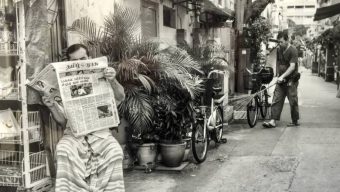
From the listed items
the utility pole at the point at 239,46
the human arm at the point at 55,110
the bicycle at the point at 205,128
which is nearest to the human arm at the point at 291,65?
the bicycle at the point at 205,128

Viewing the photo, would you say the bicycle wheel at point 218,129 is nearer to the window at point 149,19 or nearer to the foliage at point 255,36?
the window at point 149,19

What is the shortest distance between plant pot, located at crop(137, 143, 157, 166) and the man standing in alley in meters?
4.40

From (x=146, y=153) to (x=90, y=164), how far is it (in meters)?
2.37

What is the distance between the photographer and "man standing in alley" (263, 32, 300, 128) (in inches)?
391

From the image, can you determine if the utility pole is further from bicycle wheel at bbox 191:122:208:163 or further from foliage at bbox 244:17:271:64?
bicycle wheel at bbox 191:122:208:163

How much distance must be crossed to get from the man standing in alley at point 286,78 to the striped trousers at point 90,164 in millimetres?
6449

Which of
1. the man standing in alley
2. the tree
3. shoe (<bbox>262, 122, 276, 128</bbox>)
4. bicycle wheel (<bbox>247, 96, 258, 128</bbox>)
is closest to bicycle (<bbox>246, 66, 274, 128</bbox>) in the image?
bicycle wheel (<bbox>247, 96, 258, 128</bbox>)

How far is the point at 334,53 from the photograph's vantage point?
26922mm

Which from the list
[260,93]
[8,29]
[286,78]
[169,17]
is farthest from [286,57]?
[8,29]

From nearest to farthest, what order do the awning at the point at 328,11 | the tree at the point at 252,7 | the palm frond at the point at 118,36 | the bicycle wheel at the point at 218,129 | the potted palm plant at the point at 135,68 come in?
the potted palm plant at the point at 135,68
the palm frond at the point at 118,36
the bicycle wheel at the point at 218,129
the awning at the point at 328,11
the tree at the point at 252,7

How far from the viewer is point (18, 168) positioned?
503 cm

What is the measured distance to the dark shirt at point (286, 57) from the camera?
32.6ft

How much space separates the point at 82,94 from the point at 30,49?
1198 mm

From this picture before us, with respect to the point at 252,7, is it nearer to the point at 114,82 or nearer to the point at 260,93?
the point at 260,93
